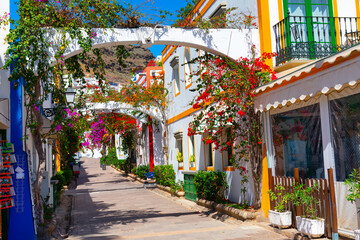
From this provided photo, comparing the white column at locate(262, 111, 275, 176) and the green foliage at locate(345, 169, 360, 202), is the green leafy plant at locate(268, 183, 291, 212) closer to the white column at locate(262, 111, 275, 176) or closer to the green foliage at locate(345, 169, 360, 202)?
the white column at locate(262, 111, 275, 176)

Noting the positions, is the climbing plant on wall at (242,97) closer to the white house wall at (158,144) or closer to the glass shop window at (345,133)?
the glass shop window at (345,133)

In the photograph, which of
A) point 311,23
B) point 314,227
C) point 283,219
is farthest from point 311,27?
point 314,227

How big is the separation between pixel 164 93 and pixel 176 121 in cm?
287

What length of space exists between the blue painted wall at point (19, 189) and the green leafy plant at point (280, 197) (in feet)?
15.7

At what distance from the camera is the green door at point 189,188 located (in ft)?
47.3

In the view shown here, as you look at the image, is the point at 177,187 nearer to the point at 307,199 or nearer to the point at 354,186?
the point at 307,199

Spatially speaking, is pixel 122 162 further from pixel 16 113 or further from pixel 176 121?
pixel 16 113

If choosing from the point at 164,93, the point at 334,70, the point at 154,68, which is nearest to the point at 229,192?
the point at 334,70

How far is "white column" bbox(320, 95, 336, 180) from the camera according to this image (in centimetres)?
718

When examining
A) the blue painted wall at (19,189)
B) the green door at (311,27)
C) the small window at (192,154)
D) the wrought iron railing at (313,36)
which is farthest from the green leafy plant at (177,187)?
the green door at (311,27)

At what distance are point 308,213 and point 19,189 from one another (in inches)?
217

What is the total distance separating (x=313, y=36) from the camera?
9195mm

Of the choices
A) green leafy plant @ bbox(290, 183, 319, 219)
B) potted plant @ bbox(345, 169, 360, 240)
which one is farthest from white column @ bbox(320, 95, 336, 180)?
potted plant @ bbox(345, 169, 360, 240)

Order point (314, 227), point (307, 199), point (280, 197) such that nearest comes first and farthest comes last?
point (314, 227) < point (307, 199) < point (280, 197)
